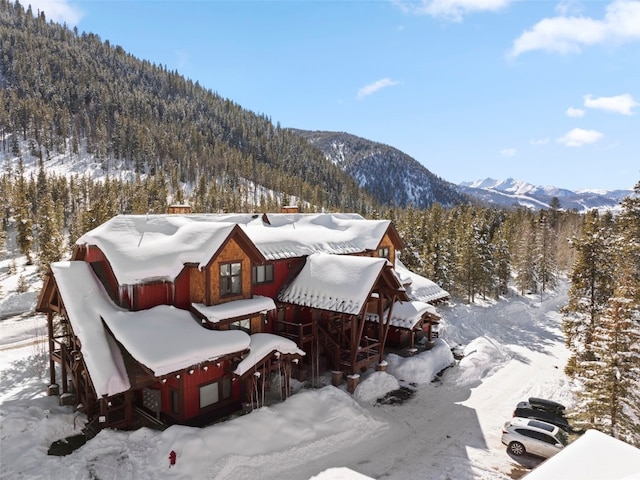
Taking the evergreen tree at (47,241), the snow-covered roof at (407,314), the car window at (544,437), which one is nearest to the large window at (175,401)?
the snow-covered roof at (407,314)

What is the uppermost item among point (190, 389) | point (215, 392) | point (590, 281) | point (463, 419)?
point (590, 281)

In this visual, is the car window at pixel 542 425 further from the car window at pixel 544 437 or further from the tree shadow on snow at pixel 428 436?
the tree shadow on snow at pixel 428 436

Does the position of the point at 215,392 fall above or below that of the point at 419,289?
below

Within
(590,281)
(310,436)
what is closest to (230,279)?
(310,436)

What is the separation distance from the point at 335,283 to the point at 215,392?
847 centimetres

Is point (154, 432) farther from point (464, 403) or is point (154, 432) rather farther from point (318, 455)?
point (464, 403)

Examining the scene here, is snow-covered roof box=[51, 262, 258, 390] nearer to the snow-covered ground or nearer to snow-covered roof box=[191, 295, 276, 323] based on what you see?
snow-covered roof box=[191, 295, 276, 323]

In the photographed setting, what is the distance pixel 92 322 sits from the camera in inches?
650

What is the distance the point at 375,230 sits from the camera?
29594 mm

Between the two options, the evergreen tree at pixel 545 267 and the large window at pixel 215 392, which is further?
the evergreen tree at pixel 545 267

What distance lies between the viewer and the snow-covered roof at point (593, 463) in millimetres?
8320

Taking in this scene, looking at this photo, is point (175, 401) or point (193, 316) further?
point (193, 316)

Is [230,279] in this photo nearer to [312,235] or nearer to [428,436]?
[312,235]

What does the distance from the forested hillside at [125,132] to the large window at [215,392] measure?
9788cm
